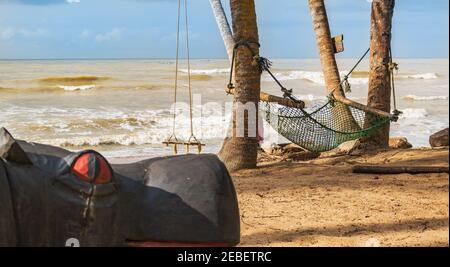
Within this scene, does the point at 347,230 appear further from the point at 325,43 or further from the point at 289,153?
the point at 289,153

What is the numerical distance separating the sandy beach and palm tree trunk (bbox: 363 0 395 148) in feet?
4.08

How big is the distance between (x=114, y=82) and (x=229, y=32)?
21895mm

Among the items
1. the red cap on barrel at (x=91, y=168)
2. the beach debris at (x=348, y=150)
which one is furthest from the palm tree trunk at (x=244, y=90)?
the red cap on barrel at (x=91, y=168)

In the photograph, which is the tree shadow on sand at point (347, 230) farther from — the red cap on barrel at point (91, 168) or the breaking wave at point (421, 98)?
the breaking wave at point (421, 98)

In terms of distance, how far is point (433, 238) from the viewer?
3777 mm

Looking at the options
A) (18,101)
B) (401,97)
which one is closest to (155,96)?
(18,101)

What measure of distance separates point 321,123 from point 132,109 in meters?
12.5

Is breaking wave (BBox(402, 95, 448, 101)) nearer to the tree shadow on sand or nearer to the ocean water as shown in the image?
the ocean water

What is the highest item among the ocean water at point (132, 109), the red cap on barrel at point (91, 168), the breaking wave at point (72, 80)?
the red cap on barrel at point (91, 168)

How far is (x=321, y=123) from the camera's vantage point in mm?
7812

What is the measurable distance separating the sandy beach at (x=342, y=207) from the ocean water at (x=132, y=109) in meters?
2.01

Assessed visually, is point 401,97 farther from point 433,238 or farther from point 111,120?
point 433,238

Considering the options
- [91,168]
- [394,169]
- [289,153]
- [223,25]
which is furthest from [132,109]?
[91,168]

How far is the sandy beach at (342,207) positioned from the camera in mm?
4023
